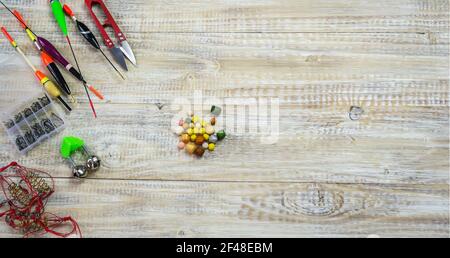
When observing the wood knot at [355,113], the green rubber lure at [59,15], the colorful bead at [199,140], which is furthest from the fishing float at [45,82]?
the wood knot at [355,113]

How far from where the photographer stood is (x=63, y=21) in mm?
1254

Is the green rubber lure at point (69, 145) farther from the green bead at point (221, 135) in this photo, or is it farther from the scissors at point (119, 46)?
the green bead at point (221, 135)

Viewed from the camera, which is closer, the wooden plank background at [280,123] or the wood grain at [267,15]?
the wooden plank background at [280,123]

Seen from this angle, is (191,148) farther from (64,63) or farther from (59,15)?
(59,15)

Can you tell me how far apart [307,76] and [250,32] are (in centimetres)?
20

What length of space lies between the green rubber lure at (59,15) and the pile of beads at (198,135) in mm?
406

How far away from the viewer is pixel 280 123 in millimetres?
1198

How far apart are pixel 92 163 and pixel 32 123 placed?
20 centimetres

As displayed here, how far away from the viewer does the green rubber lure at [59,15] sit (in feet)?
4.11

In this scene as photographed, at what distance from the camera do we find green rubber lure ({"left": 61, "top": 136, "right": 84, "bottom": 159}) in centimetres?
115
